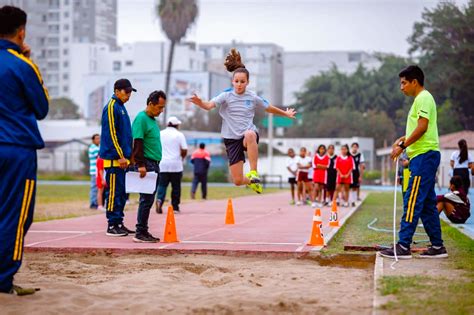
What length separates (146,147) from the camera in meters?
11.9

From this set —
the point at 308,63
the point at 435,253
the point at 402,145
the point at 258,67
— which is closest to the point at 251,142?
the point at 402,145

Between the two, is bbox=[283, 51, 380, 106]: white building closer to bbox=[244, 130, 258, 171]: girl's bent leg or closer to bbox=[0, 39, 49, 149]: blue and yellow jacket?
bbox=[244, 130, 258, 171]: girl's bent leg

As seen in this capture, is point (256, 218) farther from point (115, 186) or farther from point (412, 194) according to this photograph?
point (412, 194)

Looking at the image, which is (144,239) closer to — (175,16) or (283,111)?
(283,111)

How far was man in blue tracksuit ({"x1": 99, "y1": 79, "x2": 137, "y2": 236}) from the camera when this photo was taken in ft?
38.3

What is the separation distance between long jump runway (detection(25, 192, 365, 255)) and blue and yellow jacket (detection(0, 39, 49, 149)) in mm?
3593

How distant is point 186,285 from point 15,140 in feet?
6.93

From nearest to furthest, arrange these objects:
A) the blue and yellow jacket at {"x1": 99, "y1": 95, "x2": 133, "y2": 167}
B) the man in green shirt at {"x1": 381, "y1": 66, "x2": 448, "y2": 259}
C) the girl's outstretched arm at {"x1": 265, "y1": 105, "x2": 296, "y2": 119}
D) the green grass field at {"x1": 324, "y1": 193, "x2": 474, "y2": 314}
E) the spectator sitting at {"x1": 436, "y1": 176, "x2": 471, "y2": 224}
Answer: the green grass field at {"x1": 324, "y1": 193, "x2": 474, "y2": 314} < the man in green shirt at {"x1": 381, "y1": 66, "x2": 448, "y2": 259} < the girl's outstretched arm at {"x1": 265, "y1": 105, "x2": 296, "y2": 119} < the blue and yellow jacket at {"x1": 99, "y1": 95, "x2": 133, "y2": 167} < the spectator sitting at {"x1": 436, "y1": 176, "x2": 471, "y2": 224}

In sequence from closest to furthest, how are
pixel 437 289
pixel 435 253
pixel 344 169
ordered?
1. pixel 437 289
2. pixel 435 253
3. pixel 344 169

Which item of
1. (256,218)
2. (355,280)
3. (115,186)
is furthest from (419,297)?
(256,218)

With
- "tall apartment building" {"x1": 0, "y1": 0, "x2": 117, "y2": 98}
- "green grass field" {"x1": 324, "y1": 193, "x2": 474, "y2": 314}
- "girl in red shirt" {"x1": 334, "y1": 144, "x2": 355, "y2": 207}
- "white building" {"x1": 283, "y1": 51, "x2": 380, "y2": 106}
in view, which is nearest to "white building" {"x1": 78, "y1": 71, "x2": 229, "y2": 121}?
"white building" {"x1": 283, "y1": 51, "x2": 380, "y2": 106}

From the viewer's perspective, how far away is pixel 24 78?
22.9 feet

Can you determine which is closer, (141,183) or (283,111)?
(283,111)

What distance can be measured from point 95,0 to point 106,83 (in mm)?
42656
